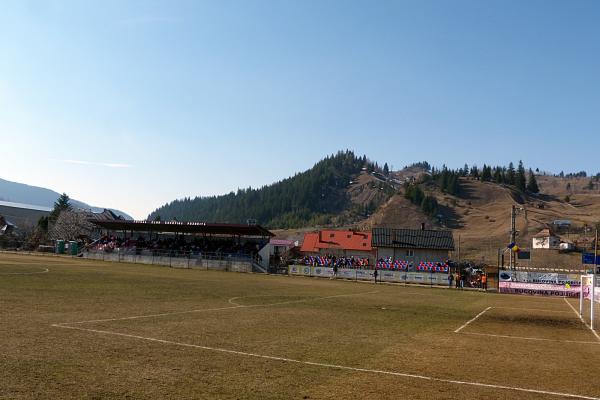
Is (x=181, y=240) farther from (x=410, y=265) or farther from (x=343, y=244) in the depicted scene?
(x=343, y=244)

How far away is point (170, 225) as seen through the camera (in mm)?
86750

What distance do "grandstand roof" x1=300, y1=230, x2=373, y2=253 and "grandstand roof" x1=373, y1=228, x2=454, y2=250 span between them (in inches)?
1531

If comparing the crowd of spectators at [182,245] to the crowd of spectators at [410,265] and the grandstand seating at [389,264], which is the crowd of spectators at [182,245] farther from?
the crowd of spectators at [410,265]

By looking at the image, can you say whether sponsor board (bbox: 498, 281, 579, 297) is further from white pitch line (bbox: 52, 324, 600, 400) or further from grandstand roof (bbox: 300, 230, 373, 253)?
grandstand roof (bbox: 300, 230, 373, 253)

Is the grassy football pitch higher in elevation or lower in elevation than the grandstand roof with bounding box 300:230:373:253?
lower

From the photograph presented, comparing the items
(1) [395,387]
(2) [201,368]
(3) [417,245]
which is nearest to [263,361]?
(2) [201,368]

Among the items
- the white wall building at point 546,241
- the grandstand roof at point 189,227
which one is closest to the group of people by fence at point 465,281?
the grandstand roof at point 189,227

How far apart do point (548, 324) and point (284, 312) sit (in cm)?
1324

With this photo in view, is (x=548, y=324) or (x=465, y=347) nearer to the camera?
(x=465, y=347)

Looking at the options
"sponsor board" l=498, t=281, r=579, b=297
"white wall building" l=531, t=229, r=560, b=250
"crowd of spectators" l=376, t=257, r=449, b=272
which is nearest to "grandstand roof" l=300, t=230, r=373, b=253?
"crowd of spectators" l=376, t=257, r=449, b=272

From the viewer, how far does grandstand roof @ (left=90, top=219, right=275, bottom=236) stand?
266 feet

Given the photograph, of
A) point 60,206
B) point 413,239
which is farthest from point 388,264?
point 60,206

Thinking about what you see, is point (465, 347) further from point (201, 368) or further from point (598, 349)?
point (201, 368)

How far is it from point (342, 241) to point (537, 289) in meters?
76.7
